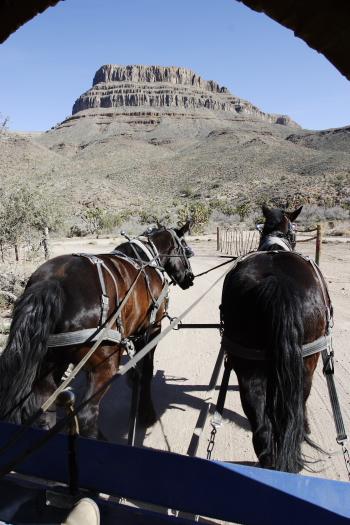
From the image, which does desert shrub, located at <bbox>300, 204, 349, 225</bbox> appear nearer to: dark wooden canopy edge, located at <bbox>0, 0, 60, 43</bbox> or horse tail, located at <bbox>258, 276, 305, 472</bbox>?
horse tail, located at <bbox>258, 276, 305, 472</bbox>

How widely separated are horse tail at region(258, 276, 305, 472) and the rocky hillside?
9679 mm

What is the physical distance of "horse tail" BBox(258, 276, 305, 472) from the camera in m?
→ 2.74

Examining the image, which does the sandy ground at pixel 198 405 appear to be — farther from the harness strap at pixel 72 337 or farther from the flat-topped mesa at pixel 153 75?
the flat-topped mesa at pixel 153 75

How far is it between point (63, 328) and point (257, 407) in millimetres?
1622

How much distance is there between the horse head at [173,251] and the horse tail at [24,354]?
7.90ft

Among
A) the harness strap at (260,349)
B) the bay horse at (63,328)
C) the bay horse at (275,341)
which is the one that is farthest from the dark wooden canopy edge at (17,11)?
the harness strap at (260,349)

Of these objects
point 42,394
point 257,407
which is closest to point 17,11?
point 42,394

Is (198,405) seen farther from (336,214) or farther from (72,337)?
(336,214)

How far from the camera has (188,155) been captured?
79.4 m

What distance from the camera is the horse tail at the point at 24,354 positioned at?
3014mm

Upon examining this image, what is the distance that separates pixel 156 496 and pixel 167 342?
5.47 meters

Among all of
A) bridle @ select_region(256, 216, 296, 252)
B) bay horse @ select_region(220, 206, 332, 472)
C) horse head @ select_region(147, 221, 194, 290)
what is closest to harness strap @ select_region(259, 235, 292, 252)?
bridle @ select_region(256, 216, 296, 252)

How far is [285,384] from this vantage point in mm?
2746

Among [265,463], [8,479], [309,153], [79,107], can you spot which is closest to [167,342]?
[265,463]
